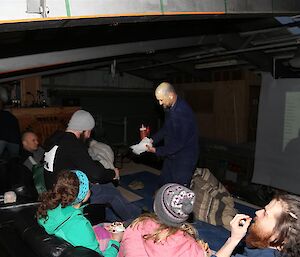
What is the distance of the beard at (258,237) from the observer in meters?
1.57

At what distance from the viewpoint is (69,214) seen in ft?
6.66

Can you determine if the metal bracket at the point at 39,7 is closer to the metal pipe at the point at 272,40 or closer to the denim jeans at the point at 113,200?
the denim jeans at the point at 113,200

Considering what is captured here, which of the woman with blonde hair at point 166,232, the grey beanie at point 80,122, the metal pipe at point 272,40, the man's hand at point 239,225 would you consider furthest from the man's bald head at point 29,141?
the metal pipe at point 272,40

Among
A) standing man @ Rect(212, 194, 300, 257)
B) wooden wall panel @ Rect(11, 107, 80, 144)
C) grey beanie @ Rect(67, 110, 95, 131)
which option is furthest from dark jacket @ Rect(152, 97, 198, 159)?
wooden wall panel @ Rect(11, 107, 80, 144)

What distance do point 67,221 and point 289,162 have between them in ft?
16.1

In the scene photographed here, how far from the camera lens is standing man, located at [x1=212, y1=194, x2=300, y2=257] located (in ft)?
4.87

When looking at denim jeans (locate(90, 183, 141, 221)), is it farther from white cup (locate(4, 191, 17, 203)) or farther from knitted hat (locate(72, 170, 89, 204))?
knitted hat (locate(72, 170, 89, 204))

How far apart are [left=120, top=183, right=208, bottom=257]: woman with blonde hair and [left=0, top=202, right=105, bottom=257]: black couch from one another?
1.06 feet

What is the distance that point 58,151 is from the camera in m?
2.77

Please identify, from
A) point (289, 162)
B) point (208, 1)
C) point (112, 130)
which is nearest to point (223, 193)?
point (289, 162)

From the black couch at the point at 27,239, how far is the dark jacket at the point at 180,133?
5.09 ft

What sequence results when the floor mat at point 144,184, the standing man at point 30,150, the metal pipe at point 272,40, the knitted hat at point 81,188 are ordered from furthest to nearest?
1. the floor mat at point 144,184
2. the metal pipe at point 272,40
3. the standing man at point 30,150
4. the knitted hat at point 81,188

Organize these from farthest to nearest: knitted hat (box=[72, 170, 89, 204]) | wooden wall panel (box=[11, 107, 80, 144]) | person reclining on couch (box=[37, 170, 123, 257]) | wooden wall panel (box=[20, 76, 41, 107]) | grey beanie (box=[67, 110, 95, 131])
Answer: wooden wall panel (box=[20, 76, 41, 107]) → wooden wall panel (box=[11, 107, 80, 144]) → grey beanie (box=[67, 110, 95, 131]) → knitted hat (box=[72, 170, 89, 204]) → person reclining on couch (box=[37, 170, 123, 257])

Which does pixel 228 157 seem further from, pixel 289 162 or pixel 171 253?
pixel 171 253
